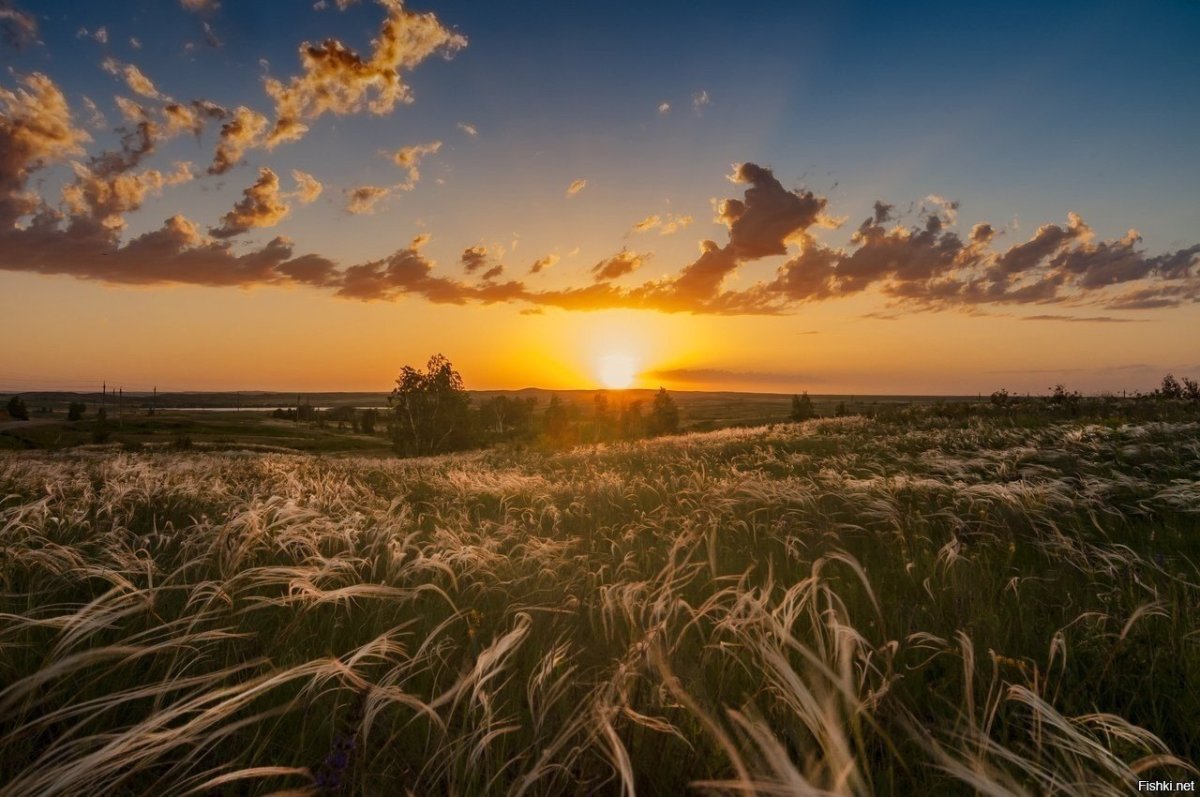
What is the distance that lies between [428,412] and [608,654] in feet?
252

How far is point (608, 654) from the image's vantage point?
291 centimetres

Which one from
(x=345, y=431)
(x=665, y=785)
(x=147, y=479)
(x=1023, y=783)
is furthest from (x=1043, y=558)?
(x=345, y=431)

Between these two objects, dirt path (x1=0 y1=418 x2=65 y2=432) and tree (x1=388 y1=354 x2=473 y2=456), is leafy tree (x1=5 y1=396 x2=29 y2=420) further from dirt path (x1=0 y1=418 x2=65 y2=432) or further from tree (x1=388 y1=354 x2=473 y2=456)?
tree (x1=388 y1=354 x2=473 y2=456)

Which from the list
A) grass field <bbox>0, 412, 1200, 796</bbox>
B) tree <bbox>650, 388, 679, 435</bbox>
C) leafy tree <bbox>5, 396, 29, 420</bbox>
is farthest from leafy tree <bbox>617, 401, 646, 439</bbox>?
leafy tree <bbox>5, 396, 29, 420</bbox>

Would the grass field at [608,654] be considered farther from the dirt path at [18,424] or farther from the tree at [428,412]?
the dirt path at [18,424]

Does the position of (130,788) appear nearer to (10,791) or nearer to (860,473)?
(10,791)

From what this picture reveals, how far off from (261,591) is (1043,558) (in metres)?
5.86

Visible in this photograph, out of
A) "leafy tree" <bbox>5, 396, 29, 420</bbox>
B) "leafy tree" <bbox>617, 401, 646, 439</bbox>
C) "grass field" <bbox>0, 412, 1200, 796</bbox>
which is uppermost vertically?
"grass field" <bbox>0, 412, 1200, 796</bbox>

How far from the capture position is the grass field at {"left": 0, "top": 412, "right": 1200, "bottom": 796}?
1922mm

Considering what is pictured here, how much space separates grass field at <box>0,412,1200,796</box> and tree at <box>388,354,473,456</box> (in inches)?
2806

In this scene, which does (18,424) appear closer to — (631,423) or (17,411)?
(17,411)

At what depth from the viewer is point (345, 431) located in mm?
140625

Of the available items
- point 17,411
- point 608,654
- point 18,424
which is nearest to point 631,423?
point 608,654

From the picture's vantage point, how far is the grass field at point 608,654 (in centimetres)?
192
